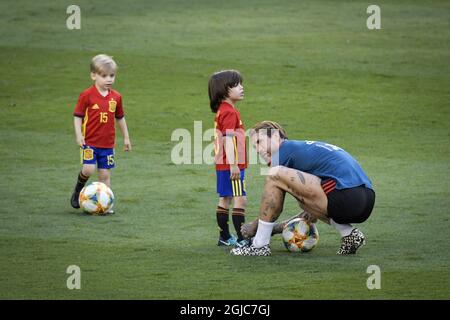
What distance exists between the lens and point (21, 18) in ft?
76.7

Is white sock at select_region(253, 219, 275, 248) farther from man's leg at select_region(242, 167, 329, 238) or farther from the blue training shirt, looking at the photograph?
the blue training shirt

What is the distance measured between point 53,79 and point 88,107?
26.5ft

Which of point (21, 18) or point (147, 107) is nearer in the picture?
point (147, 107)

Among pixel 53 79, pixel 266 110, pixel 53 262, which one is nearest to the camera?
pixel 53 262

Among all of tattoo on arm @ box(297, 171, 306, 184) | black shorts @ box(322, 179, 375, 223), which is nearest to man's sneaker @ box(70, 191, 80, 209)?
tattoo on arm @ box(297, 171, 306, 184)

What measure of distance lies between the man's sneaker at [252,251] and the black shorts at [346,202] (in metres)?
0.65

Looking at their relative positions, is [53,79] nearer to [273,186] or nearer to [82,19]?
[82,19]

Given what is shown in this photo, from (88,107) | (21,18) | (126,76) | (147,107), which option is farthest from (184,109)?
(21,18)

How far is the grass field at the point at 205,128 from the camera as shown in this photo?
844cm

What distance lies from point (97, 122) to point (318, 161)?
3.23m

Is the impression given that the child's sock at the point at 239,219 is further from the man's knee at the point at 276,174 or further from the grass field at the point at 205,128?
the man's knee at the point at 276,174

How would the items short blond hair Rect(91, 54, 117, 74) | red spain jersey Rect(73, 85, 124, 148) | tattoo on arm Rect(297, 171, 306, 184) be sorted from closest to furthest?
tattoo on arm Rect(297, 171, 306, 184) → short blond hair Rect(91, 54, 117, 74) → red spain jersey Rect(73, 85, 124, 148)

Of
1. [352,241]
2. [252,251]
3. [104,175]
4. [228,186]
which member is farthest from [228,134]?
[104,175]

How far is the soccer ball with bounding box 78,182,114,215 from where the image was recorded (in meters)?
10.9
